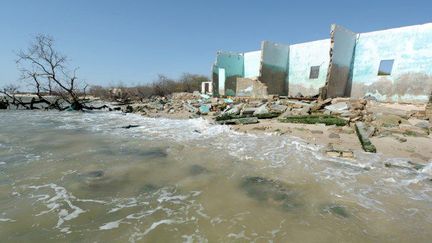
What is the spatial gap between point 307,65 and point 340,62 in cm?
285

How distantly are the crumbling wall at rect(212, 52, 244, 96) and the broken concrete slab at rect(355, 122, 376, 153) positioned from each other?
12.4 metres

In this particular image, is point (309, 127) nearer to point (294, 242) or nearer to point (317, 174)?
point (317, 174)

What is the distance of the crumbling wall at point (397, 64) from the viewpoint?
10.9m

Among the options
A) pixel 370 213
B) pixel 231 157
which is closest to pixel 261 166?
pixel 231 157

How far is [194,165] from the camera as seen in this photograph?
4406mm

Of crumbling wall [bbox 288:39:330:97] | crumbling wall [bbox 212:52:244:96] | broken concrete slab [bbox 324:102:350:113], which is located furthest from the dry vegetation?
broken concrete slab [bbox 324:102:350:113]

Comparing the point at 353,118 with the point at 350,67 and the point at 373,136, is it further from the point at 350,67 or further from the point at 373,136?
the point at 350,67

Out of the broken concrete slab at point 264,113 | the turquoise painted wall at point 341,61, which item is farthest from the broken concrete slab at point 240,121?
the turquoise painted wall at point 341,61

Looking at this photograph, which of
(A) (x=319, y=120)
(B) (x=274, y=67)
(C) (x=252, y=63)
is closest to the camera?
(A) (x=319, y=120)

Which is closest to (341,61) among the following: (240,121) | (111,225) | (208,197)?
(240,121)

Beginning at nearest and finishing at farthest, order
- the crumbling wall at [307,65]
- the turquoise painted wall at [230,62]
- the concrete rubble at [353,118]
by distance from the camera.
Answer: the concrete rubble at [353,118]
the crumbling wall at [307,65]
the turquoise painted wall at [230,62]

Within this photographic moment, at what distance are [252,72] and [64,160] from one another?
52.0 feet

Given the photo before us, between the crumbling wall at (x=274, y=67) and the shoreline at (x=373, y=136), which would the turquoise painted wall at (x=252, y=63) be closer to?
the crumbling wall at (x=274, y=67)

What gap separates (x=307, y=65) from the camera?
15.5 m
